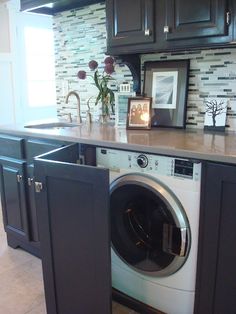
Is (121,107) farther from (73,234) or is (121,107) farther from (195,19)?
(73,234)

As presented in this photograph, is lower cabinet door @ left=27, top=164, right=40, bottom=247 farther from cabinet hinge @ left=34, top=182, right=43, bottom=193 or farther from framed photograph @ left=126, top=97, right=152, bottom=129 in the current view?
framed photograph @ left=126, top=97, right=152, bottom=129

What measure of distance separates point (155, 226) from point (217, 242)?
1.39ft

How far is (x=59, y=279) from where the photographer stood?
1639mm


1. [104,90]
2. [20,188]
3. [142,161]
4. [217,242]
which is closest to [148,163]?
[142,161]

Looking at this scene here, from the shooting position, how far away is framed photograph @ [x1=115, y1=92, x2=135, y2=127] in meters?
2.25

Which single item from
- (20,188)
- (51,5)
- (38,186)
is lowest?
(20,188)

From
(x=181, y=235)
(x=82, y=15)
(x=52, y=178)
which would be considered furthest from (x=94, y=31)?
(x=181, y=235)

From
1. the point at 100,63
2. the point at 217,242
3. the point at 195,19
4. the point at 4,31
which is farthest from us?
the point at 4,31

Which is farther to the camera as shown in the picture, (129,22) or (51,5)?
(51,5)

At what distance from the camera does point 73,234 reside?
60.2 inches

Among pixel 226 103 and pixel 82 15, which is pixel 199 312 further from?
pixel 82 15

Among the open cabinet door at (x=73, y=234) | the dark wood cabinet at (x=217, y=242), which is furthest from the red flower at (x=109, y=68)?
the dark wood cabinet at (x=217, y=242)

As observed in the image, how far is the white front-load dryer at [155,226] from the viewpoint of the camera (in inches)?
59.5

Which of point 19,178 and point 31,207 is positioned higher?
point 19,178
